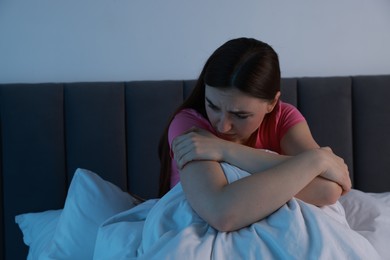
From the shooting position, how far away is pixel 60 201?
4.97ft

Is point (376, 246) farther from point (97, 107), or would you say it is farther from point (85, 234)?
point (97, 107)

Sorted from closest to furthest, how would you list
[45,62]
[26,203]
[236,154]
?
[236,154] → [26,203] → [45,62]

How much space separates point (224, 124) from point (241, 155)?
10 centimetres

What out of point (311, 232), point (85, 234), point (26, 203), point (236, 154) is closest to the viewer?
point (311, 232)

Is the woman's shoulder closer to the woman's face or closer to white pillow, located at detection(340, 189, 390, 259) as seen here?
the woman's face

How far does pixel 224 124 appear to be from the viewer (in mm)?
1085

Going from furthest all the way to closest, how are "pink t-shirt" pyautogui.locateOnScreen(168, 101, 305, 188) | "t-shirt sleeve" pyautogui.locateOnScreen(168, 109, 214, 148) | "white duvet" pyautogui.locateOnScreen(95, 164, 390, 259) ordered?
1. "pink t-shirt" pyautogui.locateOnScreen(168, 101, 305, 188)
2. "t-shirt sleeve" pyautogui.locateOnScreen(168, 109, 214, 148)
3. "white duvet" pyautogui.locateOnScreen(95, 164, 390, 259)

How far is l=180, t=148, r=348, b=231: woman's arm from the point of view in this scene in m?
0.91

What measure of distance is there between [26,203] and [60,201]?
109 mm

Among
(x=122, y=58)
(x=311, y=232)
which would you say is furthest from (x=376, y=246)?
(x=122, y=58)

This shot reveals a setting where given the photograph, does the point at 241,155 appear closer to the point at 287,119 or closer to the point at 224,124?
the point at 224,124

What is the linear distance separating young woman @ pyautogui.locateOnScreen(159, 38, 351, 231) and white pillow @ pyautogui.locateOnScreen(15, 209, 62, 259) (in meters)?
0.48

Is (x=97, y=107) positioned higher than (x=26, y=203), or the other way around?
(x=97, y=107)

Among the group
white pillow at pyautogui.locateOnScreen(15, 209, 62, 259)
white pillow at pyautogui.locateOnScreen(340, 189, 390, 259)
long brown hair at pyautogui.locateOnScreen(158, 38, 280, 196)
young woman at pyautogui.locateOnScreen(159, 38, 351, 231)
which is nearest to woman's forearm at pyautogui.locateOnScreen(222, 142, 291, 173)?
young woman at pyautogui.locateOnScreen(159, 38, 351, 231)
